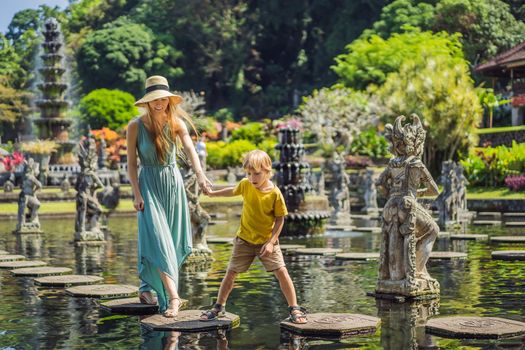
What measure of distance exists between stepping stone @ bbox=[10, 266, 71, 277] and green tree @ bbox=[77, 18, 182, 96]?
207 ft

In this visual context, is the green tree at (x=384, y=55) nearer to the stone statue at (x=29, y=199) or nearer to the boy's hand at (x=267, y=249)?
the stone statue at (x=29, y=199)

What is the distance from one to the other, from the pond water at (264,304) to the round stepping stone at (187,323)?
4.0 inches

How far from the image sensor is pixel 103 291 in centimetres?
1095

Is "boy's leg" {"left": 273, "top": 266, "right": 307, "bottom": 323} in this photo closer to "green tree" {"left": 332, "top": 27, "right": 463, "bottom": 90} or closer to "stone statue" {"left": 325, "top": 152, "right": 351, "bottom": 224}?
"stone statue" {"left": 325, "top": 152, "right": 351, "bottom": 224}

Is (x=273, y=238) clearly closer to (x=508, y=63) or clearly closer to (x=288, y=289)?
(x=288, y=289)

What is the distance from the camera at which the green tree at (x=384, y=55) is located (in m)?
57.2

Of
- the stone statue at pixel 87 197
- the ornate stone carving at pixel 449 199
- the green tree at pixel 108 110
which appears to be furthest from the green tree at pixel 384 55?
the stone statue at pixel 87 197

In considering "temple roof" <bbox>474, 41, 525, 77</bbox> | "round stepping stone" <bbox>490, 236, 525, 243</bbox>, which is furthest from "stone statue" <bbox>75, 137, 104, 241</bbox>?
"temple roof" <bbox>474, 41, 525, 77</bbox>

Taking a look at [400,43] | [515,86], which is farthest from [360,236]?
[400,43]

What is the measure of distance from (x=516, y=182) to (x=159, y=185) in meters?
27.8

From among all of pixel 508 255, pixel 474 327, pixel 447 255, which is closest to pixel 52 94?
pixel 447 255

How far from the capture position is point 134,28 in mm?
78750

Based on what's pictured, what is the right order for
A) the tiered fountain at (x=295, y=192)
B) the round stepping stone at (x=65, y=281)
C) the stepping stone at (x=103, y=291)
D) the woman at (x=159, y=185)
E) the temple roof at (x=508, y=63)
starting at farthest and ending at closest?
the temple roof at (x=508, y=63), the tiered fountain at (x=295, y=192), the round stepping stone at (x=65, y=281), the stepping stone at (x=103, y=291), the woman at (x=159, y=185)

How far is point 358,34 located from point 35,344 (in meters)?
69.5
